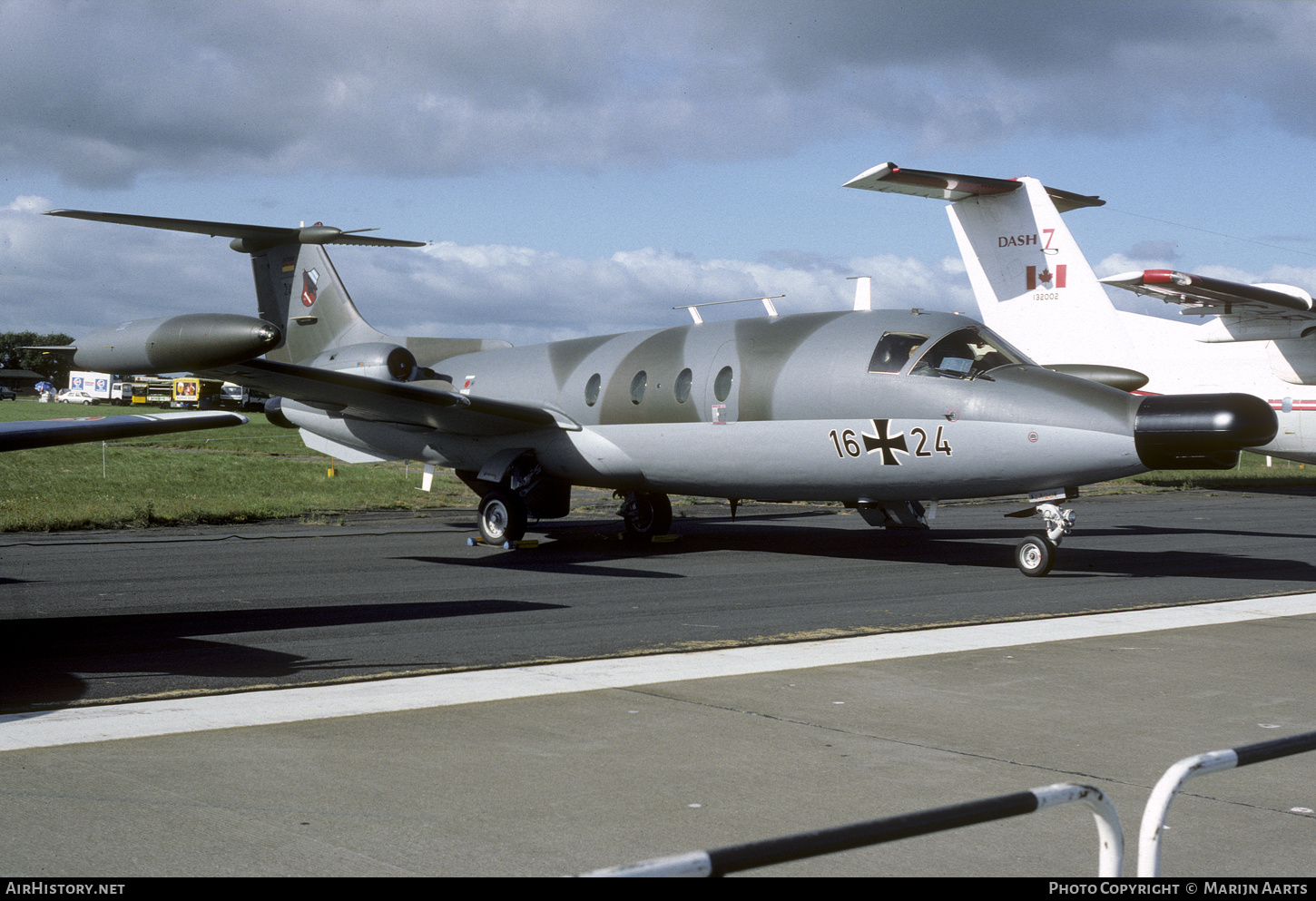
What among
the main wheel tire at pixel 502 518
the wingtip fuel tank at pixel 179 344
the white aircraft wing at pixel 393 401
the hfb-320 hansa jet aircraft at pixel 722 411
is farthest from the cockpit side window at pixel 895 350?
the wingtip fuel tank at pixel 179 344

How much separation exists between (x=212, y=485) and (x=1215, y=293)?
Answer: 846 inches

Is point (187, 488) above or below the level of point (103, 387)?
below

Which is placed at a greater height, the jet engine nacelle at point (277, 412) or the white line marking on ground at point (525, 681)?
the jet engine nacelle at point (277, 412)

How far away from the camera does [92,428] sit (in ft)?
27.1

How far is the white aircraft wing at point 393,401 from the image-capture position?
15.1 metres

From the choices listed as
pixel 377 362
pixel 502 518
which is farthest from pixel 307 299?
pixel 502 518

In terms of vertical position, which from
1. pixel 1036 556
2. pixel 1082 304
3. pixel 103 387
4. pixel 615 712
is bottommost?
pixel 615 712

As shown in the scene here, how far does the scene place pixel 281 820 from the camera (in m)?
4.60

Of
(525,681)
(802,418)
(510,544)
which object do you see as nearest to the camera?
(525,681)

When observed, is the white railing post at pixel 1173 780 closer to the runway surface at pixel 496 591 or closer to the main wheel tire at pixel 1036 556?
the runway surface at pixel 496 591

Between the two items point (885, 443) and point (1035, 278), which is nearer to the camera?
point (885, 443)

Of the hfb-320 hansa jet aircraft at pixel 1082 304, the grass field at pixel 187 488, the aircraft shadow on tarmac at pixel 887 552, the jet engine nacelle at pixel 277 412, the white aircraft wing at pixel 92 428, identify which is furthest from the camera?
the hfb-320 hansa jet aircraft at pixel 1082 304

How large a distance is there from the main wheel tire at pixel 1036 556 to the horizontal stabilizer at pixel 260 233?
10.7 meters

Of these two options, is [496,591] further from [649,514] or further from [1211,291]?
[1211,291]
